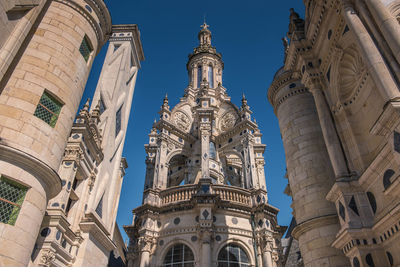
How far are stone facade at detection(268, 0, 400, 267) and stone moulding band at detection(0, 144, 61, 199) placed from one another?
8.41 meters

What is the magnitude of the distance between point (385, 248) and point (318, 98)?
572 centimetres

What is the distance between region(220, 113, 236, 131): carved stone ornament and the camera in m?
33.2

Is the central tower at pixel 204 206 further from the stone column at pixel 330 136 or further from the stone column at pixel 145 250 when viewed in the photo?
the stone column at pixel 330 136

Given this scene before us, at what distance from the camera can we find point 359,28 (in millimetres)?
8891

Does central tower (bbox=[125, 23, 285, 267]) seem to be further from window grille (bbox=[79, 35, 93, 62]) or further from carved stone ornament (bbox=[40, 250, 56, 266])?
window grille (bbox=[79, 35, 93, 62])

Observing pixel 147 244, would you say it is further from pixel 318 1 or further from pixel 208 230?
pixel 318 1

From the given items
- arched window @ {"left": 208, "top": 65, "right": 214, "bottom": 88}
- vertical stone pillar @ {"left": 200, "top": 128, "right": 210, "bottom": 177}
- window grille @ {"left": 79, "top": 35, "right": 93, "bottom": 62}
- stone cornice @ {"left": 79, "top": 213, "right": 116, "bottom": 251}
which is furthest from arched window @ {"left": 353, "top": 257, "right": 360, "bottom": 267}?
arched window @ {"left": 208, "top": 65, "right": 214, "bottom": 88}

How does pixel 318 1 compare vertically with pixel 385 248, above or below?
above

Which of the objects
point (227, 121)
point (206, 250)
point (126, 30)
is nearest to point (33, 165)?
point (126, 30)

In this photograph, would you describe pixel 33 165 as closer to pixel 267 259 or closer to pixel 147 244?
pixel 147 244

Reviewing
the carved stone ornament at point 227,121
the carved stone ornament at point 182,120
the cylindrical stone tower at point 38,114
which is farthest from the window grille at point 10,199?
the carved stone ornament at point 227,121

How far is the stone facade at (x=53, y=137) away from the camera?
784 centimetres

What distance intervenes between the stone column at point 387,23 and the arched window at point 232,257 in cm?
1776

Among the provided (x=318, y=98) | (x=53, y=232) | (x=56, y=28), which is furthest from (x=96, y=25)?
(x=318, y=98)
